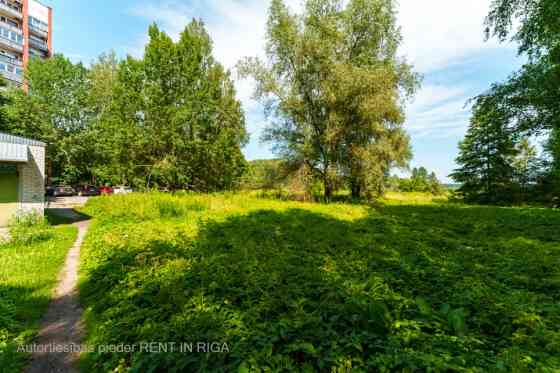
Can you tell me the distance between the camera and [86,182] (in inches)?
1218

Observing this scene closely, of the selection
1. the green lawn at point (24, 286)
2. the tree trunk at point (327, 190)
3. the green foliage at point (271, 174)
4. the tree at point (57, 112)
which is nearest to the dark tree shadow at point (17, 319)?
the green lawn at point (24, 286)

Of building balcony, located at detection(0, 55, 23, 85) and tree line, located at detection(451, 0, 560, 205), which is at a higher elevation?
building balcony, located at detection(0, 55, 23, 85)


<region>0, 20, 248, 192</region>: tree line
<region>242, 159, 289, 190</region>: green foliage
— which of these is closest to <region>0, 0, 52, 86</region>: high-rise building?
<region>0, 20, 248, 192</region>: tree line

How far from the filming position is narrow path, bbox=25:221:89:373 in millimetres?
2615

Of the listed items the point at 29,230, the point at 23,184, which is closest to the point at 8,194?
the point at 23,184

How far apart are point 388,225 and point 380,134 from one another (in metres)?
10.4

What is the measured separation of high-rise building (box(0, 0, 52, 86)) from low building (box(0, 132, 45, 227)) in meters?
34.1

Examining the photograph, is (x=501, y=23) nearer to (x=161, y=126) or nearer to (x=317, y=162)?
(x=317, y=162)

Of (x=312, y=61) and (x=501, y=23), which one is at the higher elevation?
(x=312, y=61)

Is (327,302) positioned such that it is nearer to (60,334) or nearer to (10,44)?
(60,334)

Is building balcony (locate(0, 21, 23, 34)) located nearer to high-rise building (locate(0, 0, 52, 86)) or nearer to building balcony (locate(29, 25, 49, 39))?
high-rise building (locate(0, 0, 52, 86))

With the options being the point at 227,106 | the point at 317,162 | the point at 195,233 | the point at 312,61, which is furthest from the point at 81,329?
the point at 227,106

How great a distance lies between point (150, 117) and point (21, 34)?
129ft

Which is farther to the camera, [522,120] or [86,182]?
[86,182]
